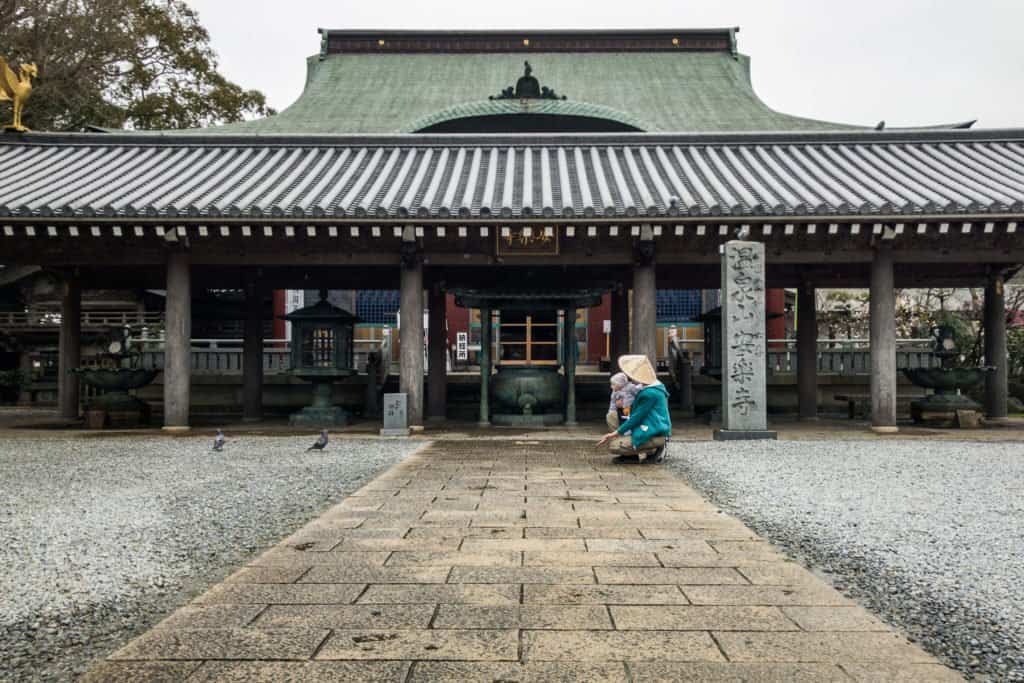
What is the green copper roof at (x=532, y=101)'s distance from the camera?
22156mm

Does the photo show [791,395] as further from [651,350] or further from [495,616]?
[495,616]

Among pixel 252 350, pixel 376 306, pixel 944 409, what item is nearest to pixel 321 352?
pixel 252 350

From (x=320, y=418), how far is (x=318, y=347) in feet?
4.77

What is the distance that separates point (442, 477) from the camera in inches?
291

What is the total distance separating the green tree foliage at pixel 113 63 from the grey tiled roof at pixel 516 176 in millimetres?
8622

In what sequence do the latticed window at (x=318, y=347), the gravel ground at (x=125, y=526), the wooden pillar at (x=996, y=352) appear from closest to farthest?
the gravel ground at (x=125, y=526) → the latticed window at (x=318, y=347) → the wooden pillar at (x=996, y=352)

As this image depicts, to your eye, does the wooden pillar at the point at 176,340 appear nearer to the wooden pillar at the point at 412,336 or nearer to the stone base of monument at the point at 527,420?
the wooden pillar at the point at 412,336

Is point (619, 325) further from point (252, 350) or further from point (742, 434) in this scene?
point (252, 350)

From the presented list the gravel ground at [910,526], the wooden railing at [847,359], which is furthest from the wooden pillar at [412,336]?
the wooden railing at [847,359]

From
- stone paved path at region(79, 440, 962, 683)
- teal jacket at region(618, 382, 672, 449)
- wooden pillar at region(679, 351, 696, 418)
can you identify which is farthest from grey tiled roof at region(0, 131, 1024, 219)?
stone paved path at region(79, 440, 962, 683)

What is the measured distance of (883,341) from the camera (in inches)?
486

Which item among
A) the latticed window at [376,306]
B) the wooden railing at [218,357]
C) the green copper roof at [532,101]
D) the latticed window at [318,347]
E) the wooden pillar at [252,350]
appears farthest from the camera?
the latticed window at [376,306]

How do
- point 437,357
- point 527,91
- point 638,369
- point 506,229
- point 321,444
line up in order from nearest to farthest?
point 638,369 < point 321,444 < point 506,229 < point 437,357 < point 527,91

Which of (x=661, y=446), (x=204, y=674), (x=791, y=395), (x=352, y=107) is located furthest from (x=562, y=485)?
(x=352, y=107)
